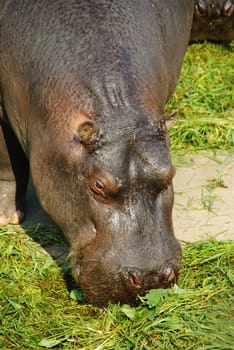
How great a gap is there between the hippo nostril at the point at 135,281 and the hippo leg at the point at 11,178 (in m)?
1.71

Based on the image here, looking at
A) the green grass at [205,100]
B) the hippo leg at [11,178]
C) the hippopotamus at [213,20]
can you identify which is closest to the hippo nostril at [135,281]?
the hippo leg at [11,178]

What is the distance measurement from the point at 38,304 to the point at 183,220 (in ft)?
4.43

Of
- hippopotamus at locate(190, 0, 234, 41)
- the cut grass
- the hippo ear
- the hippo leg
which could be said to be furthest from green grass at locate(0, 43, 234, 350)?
hippopotamus at locate(190, 0, 234, 41)

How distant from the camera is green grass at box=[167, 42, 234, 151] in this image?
725 cm

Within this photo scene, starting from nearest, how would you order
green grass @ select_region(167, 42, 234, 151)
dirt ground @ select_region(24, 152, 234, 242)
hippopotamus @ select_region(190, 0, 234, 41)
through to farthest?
dirt ground @ select_region(24, 152, 234, 242), green grass @ select_region(167, 42, 234, 151), hippopotamus @ select_region(190, 0, 234, 41)

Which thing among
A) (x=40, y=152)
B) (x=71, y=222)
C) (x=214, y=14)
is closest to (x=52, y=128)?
(x=40, y=152)

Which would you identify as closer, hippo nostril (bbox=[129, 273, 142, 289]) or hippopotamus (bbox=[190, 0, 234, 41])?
hippo nostril (bbox=[129, 273, 142, 289])

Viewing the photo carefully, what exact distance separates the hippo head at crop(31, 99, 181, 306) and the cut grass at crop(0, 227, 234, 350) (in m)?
0.15

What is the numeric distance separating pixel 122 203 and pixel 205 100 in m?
3.36

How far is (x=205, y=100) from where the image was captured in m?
7.84

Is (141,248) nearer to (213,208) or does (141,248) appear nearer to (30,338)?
(30,338)

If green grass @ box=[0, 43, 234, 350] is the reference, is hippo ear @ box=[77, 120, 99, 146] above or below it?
above

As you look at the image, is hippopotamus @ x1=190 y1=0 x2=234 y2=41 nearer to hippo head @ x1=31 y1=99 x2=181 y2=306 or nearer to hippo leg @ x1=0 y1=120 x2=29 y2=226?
hippo leg @ x1=0 y1=120 x2=29 y2=226

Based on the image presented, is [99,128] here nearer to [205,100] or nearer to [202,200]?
[202,200]
